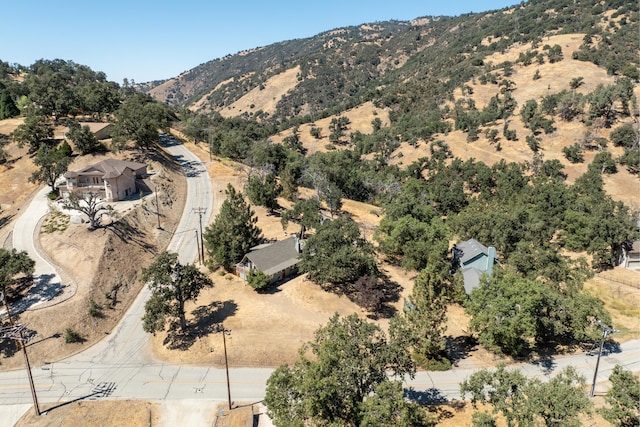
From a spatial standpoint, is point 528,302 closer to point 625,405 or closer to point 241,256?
point 625,405

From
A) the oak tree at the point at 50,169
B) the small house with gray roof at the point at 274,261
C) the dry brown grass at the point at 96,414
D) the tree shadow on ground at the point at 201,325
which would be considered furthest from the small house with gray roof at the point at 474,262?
the oak tree at the point at 50,169

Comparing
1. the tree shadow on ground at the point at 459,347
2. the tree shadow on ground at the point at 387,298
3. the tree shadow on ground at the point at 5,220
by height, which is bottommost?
the tree shadow on ground at the point at 459,347

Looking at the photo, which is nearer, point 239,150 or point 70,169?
point 70,169

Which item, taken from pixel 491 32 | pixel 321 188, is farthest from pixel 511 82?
pixel 321 188

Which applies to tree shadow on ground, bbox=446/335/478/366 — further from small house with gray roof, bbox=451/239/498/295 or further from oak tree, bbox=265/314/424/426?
oak tree, bbox=265/314/424/426

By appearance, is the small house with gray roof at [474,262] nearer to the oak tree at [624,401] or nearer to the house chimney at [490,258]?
the house chimney at [490,258]

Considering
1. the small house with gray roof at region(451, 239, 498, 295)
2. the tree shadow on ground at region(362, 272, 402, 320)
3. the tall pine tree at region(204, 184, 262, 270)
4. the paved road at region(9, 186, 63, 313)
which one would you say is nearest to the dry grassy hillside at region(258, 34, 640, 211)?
the small house with gray roof at region(451, 239, 498, 295)

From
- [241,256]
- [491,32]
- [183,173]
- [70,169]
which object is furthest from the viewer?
[491,32]
